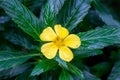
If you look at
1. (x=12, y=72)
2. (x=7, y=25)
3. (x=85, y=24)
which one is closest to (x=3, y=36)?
(x=7, y=25)

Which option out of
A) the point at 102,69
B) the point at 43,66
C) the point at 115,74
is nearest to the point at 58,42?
the point at 43,66

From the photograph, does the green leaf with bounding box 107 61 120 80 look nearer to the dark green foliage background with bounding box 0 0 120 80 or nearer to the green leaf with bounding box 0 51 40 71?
the dark green foliage background with bounding box 0 0 120 80

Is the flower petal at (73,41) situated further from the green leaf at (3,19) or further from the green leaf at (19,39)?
the green leaf at (3,19)

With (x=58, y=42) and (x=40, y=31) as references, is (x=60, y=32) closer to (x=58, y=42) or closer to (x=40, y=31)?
(x=58, y=42)

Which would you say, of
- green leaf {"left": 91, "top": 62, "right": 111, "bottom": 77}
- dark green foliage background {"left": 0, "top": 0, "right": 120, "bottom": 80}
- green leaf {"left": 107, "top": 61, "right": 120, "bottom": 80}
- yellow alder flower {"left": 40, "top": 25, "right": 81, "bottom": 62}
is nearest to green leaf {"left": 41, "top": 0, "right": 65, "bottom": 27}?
dark green foliage background {"left": 0, "top": 0, "right": 120, "bottom": 80}

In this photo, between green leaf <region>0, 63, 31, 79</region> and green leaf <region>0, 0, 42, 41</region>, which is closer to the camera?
green leaf <region>0, 0, 42, 41</region>

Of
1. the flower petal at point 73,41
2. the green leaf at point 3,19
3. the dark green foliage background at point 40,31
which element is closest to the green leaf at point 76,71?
the dark green foliage background at point 40,31
